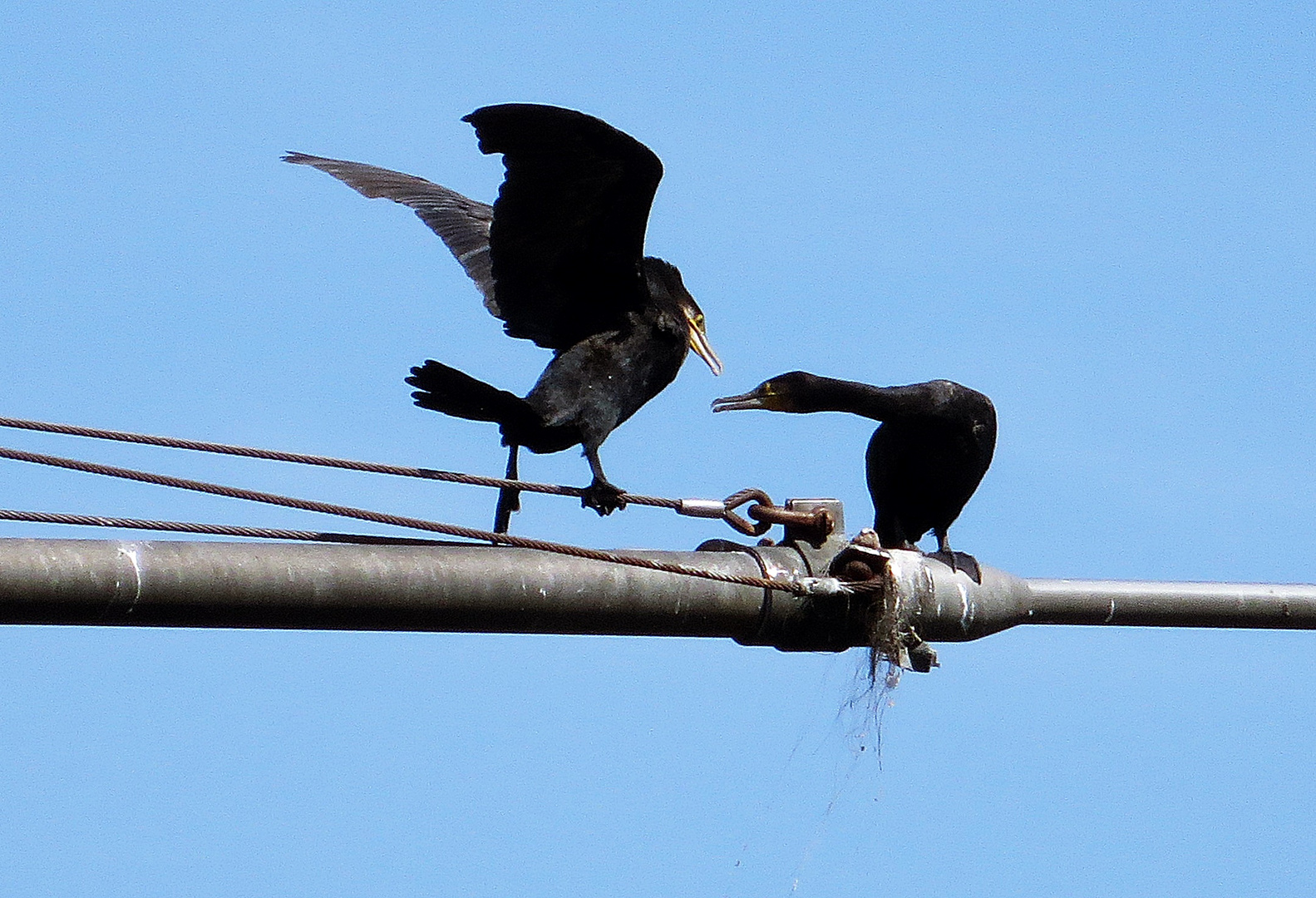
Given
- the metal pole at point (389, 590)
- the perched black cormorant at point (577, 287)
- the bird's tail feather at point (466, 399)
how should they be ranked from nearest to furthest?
the metal pole at point (389, 590), the bird's tail feather at point (466, 399), the perched black cormorant at point (577, 287)

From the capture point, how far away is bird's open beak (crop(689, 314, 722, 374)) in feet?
20.5

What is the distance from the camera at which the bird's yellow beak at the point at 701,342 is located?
6.23 m

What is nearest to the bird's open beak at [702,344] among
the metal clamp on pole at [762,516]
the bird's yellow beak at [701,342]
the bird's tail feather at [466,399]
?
the bird's yellow beak at [701,342]

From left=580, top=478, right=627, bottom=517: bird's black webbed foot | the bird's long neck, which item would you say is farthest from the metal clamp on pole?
the bird's long neck

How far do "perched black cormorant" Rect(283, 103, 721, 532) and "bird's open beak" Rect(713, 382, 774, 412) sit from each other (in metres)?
0.26

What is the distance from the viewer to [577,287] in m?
6.09

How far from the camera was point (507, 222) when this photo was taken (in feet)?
19.2

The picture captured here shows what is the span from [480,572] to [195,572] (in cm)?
58

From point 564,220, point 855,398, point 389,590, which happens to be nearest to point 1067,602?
point 389,590

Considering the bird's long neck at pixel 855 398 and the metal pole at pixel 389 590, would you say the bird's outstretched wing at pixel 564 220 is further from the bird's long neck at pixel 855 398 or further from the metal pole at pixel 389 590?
the metal pole at pixel 389 590

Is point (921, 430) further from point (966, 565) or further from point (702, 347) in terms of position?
point (966, 565)

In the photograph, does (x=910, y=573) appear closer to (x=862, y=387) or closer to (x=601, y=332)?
(x=601, y=332)

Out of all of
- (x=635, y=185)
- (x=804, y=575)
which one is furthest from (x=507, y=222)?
(x=804, y=575)

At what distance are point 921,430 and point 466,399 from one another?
2229 mm
